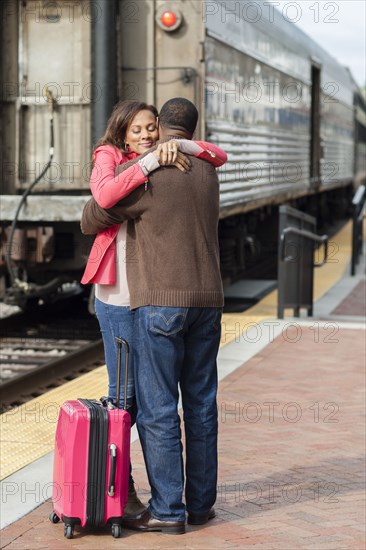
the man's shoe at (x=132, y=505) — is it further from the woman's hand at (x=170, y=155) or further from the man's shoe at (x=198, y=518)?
the woman's hand at (x=170, y=155)

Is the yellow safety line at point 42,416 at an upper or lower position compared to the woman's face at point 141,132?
lower

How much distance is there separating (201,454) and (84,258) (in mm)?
5108

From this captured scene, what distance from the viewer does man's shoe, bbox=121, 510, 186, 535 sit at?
4.67m

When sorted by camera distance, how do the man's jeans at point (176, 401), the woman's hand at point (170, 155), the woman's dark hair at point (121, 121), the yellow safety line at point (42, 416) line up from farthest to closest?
the yellow safety line at point (42, 416) < the woman's dark hair at point (121, 121) < the man's jeans at point (176, 401) < the woman's hand at point (170, 155)

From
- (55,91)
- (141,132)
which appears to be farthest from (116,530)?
(55,91)

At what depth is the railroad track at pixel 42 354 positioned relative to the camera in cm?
821

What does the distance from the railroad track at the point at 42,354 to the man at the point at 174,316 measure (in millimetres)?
3188

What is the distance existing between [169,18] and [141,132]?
16.3ft

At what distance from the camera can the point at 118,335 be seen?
4680mm

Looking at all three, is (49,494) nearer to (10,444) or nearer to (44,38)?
(10,444)

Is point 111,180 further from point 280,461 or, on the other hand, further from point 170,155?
A: point 280,461

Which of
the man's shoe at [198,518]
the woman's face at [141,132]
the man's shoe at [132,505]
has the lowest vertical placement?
the man's shoe at [198,518]

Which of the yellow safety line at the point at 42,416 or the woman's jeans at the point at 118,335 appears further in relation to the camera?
the yellow safety line at the point at 42,416

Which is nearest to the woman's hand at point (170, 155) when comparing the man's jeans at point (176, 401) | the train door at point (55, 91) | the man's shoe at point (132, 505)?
the man's jeans at point (176, 401)
